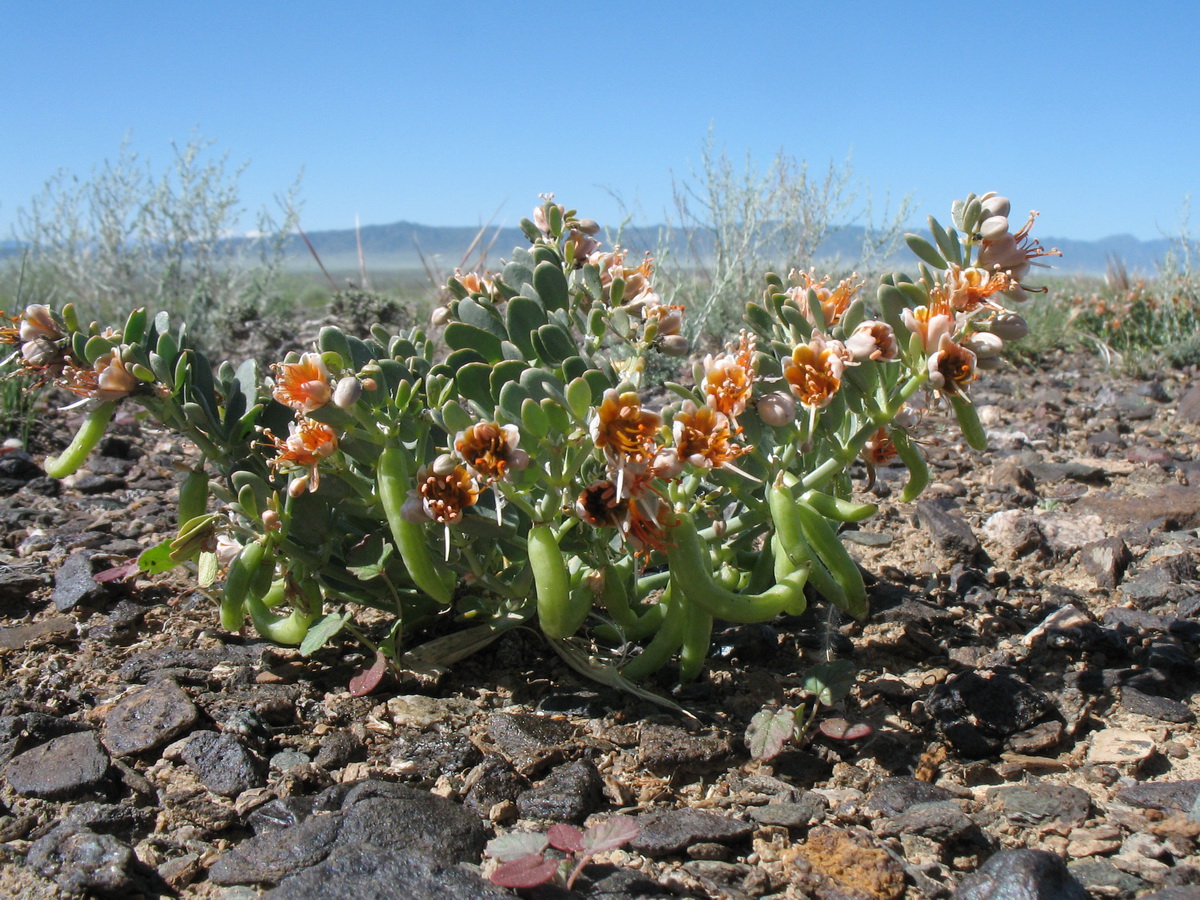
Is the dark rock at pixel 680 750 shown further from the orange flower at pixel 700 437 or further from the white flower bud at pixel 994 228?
the white flower bud at pixel 994 228

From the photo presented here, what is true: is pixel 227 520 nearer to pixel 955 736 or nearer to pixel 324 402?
pixel 324 402

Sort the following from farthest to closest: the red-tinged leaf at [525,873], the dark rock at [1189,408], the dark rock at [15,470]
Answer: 1. the dark rock at [1189,408]
2. the dark rock at [15,470]
3. the red-tinged leaf at [525,873]

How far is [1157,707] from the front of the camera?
6.74 feet

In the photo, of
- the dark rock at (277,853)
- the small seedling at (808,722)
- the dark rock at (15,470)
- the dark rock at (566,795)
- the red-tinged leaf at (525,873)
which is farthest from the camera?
the dark rock at (15,470)

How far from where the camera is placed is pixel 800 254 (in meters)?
7.44

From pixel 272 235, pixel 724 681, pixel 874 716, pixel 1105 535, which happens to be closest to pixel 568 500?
pixel 724 681

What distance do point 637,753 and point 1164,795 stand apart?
3.09 feet

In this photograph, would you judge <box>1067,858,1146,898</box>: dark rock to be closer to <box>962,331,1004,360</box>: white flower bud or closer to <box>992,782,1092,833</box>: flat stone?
<box>992,782,1092,833</box>: flat stone

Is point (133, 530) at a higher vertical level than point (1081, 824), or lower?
higher

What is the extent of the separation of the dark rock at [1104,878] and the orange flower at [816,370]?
83cm

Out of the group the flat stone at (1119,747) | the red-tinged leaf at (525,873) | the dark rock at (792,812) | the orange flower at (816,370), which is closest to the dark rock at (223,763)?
the red-tinged leaf at (525,873)

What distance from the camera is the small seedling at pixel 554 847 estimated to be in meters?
1.37

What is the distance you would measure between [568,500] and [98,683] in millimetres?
1188

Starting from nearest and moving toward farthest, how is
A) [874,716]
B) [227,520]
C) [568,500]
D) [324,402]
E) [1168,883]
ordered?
[1168,883], [324,402], [568,500], [227,520], [874,716]
